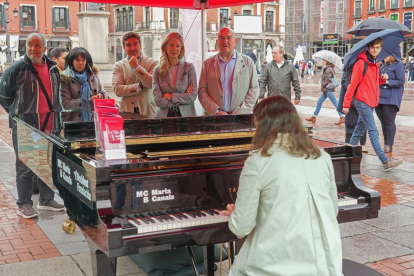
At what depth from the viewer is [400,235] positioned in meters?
4.94

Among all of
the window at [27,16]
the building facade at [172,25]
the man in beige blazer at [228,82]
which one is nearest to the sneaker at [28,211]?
the man in beige blazer at [228,82]

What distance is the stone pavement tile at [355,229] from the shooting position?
196 inches

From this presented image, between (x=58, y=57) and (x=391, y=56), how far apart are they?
203 inches

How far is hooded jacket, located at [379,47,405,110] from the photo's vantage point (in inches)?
320

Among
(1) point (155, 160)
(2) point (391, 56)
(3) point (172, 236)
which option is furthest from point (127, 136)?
(2) point (391, 56)

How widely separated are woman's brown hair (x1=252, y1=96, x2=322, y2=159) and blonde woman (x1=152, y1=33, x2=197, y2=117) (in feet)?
9.53

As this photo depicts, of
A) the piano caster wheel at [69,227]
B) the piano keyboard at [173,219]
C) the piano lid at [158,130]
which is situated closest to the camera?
the piano keyboard at [173,219]

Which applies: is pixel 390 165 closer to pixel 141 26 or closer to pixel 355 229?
pixel 355 229

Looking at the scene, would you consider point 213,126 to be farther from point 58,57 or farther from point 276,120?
point 58,57

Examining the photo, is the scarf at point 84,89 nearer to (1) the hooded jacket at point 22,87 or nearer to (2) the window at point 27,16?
(1) the hooded jacket at point 22,87

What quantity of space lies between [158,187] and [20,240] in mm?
2473

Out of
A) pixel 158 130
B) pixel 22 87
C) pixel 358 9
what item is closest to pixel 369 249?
pixel 158 130

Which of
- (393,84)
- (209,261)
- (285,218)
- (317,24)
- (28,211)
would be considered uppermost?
(317,24)

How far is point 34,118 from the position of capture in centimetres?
475
